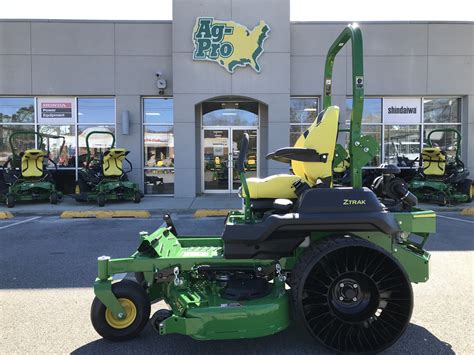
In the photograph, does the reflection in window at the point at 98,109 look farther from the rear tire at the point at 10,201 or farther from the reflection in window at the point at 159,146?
the rear tire at the point at 10,201

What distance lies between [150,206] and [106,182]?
5.49 ft

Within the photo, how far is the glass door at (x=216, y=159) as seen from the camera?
14.3 meters

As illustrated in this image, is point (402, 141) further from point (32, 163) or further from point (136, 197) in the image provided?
point (32, 163)

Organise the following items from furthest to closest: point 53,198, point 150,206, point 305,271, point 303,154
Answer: point 53,198
point 150,206
point 303,154
point 305,271

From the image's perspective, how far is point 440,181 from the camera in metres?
11.7

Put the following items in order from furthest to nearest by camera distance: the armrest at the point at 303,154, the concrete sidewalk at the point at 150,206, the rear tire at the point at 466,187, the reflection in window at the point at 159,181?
the reflection in window at the point at 159,181, the rear tire at the point at 466,187, the concrete sidewalk at the point at 150,206, the armrest at the point at 303,154

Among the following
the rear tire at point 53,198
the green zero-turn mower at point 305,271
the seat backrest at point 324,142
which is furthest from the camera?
the rear tire at point 53,198

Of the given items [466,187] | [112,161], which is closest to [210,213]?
[112,161]

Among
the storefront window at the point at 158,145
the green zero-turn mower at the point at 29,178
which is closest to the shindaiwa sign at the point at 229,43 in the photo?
the storefront window at the point at 158,145

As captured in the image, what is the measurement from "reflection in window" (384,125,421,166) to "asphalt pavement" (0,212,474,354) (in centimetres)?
670

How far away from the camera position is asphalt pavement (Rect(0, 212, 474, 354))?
3236mm

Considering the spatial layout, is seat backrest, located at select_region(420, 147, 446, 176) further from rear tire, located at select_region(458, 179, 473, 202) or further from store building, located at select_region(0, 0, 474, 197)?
store building, located at select_region(0, 0, 474, 197)

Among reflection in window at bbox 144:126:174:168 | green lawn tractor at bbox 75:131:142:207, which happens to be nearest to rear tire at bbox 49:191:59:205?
green lawn tractor at bbox 75:131:142:207

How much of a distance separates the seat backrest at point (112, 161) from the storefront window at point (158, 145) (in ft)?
6.20
